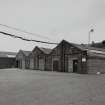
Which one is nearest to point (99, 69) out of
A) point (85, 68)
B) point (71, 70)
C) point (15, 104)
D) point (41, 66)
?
point (85, 68)

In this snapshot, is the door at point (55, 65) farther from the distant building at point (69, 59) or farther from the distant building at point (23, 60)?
the distant building at point (23, 60)

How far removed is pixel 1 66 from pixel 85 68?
30.0m

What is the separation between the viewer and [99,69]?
2325 centimetres

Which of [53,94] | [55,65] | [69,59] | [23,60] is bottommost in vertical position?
[53,94]

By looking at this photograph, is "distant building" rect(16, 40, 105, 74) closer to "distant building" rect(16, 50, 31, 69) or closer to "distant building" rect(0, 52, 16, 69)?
"distant building" rect(16, 50, 31, 69)

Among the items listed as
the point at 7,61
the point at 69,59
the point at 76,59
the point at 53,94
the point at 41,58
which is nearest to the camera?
the point at 53,94

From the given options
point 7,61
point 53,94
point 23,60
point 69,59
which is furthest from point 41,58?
point 53,94

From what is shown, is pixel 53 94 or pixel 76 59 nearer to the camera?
pixel 53 94

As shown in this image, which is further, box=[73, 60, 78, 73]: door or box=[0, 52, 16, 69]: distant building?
box=[0, 52, 16, 69]: distant building

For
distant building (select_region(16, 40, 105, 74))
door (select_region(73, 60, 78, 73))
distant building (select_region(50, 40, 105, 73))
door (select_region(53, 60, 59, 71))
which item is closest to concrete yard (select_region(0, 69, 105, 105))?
distant building (select_region(50, 40, 105, 73))

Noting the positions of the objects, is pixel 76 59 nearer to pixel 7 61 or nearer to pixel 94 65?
pixel 94 65

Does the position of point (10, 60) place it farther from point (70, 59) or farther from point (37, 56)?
point (70, 59)

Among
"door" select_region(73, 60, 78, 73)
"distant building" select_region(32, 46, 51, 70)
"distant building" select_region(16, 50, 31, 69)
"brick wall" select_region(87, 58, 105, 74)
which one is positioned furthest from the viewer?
"distant building" select_region(16, 50, 31, 69)

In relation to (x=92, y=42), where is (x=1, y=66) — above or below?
below
